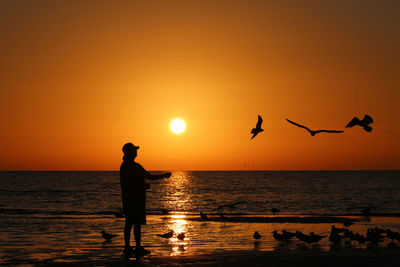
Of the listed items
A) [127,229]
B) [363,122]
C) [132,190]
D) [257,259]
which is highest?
[363,122]

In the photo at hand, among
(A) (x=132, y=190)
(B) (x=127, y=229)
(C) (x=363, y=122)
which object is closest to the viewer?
(A) (x=132, y=190)

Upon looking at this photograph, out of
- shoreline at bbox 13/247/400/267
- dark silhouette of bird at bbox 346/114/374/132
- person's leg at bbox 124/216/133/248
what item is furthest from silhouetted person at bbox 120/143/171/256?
dark silhouette of bird at bbox 346/114/374/132

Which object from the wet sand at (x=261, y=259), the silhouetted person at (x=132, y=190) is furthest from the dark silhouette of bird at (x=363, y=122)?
the silhouetted person at (x=132, y=190)

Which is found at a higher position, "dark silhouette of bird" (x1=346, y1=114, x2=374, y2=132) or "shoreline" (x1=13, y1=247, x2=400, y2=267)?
"dark silhouette of bird" (x1=346, y1=114, x2=374, y2=132)

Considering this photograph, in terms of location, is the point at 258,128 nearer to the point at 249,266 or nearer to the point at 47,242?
the point at 249,266

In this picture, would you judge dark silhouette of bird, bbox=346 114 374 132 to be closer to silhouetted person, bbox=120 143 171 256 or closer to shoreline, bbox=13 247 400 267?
shoreline, bbox=13 247 400 267

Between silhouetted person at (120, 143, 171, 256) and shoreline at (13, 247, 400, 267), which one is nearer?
shoreline at (13, 247, 400, 267)

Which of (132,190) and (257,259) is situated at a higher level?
(132,190)

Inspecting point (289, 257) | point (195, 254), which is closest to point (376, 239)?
point (289, 257)

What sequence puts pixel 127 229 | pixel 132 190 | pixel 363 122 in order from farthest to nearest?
pixel 363 122 < pixel 127 229 < pixel 132 190

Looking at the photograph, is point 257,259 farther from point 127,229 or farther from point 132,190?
point 132,190

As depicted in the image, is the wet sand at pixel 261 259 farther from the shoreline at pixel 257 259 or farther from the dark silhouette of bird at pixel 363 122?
the dark silhouette of bird at pixel 363 122

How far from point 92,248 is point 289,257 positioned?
18.9 ft

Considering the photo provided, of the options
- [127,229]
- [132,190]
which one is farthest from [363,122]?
[127,229]
